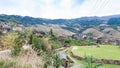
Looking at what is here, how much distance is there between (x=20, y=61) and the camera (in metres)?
13.1

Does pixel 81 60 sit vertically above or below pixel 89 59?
below

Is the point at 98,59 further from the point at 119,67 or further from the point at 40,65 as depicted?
the point at 40,65

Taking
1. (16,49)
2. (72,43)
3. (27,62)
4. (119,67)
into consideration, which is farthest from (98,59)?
(72,43)

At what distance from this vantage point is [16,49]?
1872 cm

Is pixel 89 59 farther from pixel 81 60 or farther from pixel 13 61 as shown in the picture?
pixel 81 60

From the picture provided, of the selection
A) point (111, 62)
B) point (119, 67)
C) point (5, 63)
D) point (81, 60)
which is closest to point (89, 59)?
point (5, 63)

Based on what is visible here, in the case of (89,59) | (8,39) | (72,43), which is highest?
(89,59)

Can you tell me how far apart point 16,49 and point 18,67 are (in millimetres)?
6305

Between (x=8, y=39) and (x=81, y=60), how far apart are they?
495 inches

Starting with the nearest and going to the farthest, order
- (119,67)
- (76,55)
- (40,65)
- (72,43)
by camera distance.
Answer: (40,65) → (119,67) → (76,55) → (72,43)

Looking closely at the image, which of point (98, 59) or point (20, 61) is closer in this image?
point (20, 61)

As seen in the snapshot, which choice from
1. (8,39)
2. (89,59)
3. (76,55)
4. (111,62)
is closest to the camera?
(89,59)

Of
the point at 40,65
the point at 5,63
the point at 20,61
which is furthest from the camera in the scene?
the point at 40,65

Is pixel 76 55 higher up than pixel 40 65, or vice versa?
pixel 40 65
